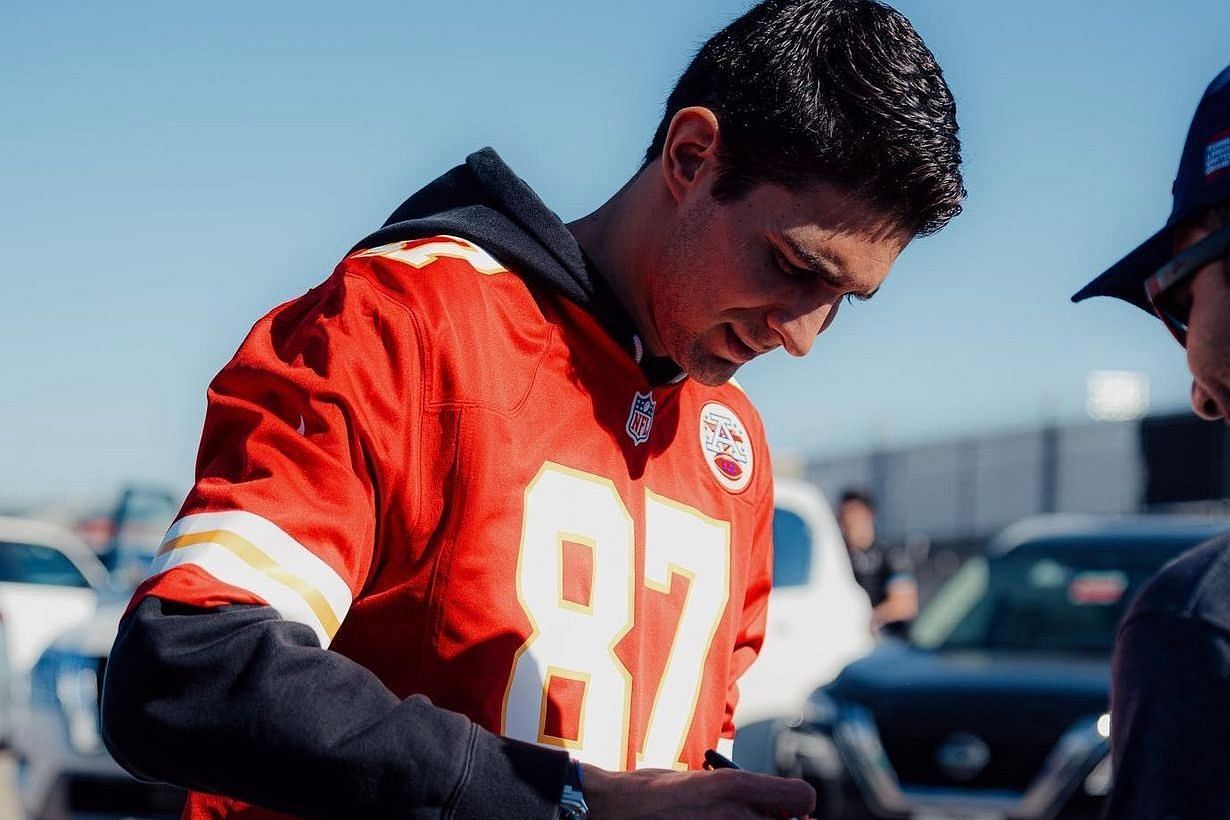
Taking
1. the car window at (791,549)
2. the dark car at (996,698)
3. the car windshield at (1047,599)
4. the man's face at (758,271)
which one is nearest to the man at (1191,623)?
the man's face at (758,271)

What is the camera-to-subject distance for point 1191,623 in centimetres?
152

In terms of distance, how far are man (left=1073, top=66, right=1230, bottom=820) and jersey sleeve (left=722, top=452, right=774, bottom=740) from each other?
0.90m

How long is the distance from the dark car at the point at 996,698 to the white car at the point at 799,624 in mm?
342

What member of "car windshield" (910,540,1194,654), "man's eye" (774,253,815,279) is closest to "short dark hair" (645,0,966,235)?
"man's eye" (774,253,815,279)

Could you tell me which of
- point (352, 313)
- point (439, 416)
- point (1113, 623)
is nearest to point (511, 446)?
point (439, 416)

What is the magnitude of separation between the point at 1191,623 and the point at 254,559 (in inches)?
38.6

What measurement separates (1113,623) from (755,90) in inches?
210

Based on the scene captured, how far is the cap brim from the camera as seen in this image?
1820 millimetres

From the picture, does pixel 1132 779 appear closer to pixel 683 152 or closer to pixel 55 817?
pixel 683 152

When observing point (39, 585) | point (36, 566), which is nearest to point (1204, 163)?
point (39, 585)

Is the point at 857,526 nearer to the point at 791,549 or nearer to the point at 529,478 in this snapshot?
the point at 791,549

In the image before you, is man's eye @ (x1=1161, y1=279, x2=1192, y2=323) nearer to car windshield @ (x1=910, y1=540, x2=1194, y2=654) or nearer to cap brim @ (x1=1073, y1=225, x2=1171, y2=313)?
cap brim @ (x1=1073, y1=225, x2=1171, y2=313)

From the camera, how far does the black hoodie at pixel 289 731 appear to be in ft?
5.37

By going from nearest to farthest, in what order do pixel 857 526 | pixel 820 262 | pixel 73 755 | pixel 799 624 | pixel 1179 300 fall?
pixel 1179 300 → pixel 820 262 → pixel 73 755 → pixel 799 624 → pixel 857 526
